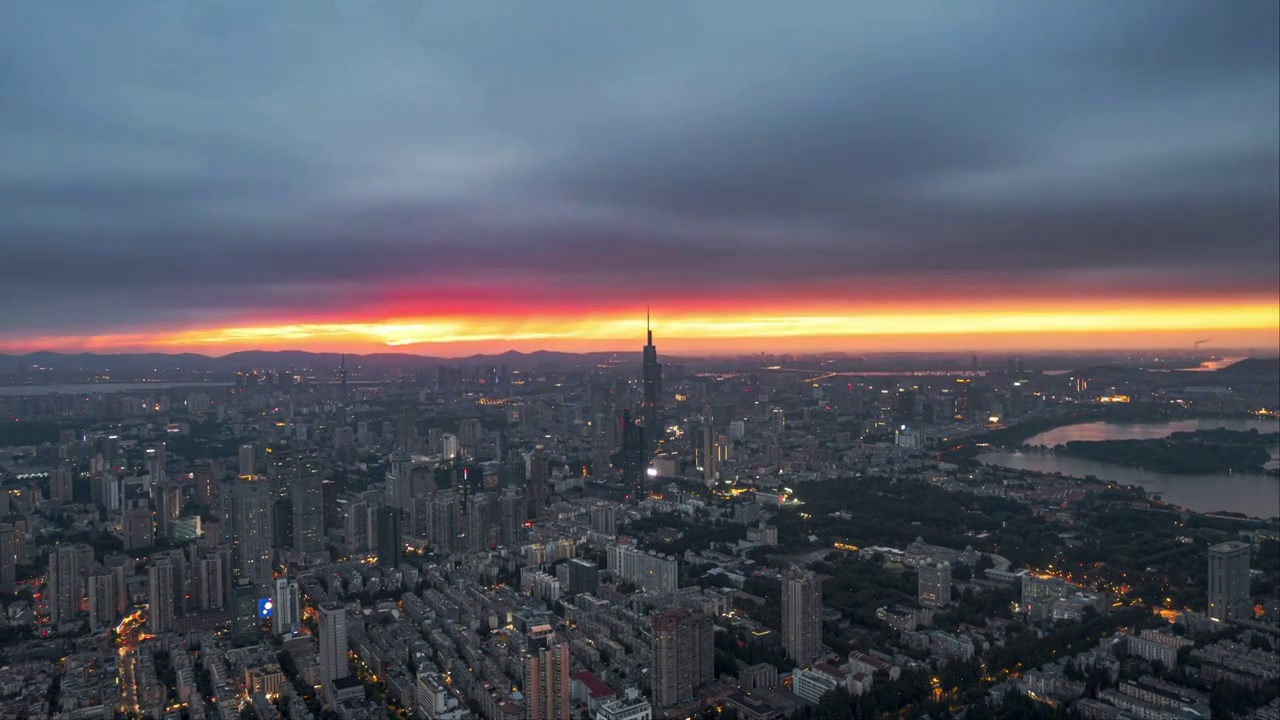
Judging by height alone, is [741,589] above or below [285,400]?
below

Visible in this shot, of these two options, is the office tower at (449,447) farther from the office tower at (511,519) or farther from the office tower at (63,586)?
Result: the office tower at (63,586)

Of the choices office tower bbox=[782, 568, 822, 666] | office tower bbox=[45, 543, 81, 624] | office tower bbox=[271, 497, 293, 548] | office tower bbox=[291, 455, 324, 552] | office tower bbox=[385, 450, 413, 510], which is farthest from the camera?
office tower bbox=[385, 450, 413, 510]

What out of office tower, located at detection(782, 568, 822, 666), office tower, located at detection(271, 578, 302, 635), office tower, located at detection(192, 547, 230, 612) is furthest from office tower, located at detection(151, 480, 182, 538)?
office tower, located at detection(782, 568, 822, 666)

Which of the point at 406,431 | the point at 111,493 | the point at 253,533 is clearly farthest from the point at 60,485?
the point at 406,431

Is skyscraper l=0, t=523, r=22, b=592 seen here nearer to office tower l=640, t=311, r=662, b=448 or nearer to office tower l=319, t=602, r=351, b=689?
office tower l=319, t=602, r=351, b=689

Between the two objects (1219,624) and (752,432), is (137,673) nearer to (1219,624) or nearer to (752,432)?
(1219,624)

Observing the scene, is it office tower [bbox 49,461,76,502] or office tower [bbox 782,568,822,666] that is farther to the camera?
office tower [bbox 49,461,76,502]

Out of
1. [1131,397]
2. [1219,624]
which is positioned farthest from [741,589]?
[1131,397]
